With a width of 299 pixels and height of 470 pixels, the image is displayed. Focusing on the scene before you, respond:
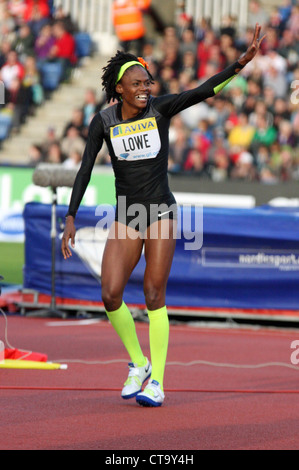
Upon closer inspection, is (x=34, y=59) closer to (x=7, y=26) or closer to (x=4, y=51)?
(x=4, y=51)

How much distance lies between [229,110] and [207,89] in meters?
12.6

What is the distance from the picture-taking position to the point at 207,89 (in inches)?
244

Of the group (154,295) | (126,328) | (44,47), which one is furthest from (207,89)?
(44,47)

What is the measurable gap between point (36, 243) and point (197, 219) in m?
2.19

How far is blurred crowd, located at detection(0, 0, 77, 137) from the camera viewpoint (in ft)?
73.8

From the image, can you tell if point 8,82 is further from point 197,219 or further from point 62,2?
point 197,219

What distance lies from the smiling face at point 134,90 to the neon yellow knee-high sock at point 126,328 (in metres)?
1.34

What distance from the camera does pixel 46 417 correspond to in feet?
19.0

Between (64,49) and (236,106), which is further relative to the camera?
(64,49)

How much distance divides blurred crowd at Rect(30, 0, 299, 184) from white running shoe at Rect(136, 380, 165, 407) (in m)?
11.4

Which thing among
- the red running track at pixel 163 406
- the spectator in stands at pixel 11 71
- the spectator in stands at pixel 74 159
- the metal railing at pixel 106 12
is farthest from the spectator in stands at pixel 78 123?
the red running track at pixel 163 406

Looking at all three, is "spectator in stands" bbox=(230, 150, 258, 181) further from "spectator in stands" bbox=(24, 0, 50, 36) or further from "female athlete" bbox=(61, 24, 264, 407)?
"female athlete" bbox=(61, 24, 264, 407)

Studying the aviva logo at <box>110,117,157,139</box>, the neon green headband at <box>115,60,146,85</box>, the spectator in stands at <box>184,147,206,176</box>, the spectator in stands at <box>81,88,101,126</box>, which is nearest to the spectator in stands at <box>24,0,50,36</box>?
the spectator in stands at <box>81,88,101,126</box>

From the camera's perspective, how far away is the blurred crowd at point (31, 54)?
73.8ft
